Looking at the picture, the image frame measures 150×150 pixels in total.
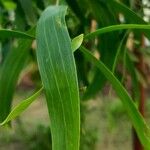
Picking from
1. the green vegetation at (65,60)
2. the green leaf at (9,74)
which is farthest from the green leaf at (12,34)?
the green leaf at (9,74)

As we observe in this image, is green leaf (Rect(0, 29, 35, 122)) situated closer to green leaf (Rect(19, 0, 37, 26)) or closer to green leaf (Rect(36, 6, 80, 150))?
→ green leaf (Rect(19, 0, 37, 26))

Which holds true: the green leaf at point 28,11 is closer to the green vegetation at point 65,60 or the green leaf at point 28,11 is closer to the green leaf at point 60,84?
the green vegetation at point 65,60

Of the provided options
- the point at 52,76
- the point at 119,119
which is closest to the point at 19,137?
the point at 119,119

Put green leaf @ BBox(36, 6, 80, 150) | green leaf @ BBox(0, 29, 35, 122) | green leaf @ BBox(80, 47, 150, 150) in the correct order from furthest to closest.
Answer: green leaf @ BBox(0, 29, 35, 122)
green leaf @ BBox(80, 47, 150, 150)
green leaf @ BBox(36, 6, 80, 150)

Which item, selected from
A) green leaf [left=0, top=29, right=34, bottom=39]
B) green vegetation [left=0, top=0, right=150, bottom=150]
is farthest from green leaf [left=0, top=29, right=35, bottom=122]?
green leaf [left=0, top=29, right=34, bottom=39]

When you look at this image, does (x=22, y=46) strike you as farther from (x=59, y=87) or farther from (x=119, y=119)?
(x=119, y=119)

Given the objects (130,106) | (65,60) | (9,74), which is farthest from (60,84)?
(9,74)

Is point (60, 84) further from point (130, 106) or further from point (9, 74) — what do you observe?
point (9, 74)
